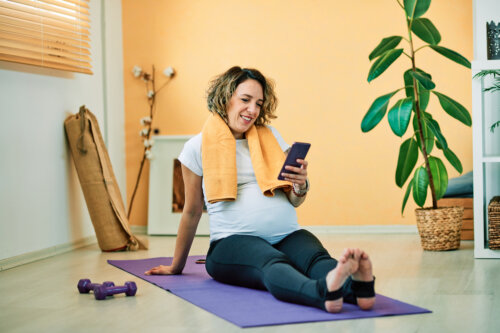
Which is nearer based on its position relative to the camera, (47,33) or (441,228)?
(441,228)

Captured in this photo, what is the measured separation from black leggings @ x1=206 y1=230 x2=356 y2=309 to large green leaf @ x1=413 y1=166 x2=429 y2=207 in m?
1.21

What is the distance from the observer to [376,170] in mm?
4289

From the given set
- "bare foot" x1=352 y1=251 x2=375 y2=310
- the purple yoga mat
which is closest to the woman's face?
the purple yoga mat

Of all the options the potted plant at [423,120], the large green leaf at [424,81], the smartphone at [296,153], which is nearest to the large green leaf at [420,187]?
the potted plant at [423,120]

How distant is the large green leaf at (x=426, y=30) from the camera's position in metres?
3.45

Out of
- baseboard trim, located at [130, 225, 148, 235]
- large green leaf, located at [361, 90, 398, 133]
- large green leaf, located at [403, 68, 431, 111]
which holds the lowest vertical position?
baseboard trim, located at [130, 225, 148, 235]

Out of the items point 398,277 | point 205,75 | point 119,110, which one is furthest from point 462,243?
point 119,110

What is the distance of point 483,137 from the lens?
3.30m

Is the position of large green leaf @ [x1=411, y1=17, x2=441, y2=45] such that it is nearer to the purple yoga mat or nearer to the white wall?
the purple yoga mat

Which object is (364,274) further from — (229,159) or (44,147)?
(44,147)

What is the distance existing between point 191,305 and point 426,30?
2.05 meters

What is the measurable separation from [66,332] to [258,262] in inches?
26.4

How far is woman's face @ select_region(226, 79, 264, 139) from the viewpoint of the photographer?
2579mm

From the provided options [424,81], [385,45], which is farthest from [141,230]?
[424,81]
